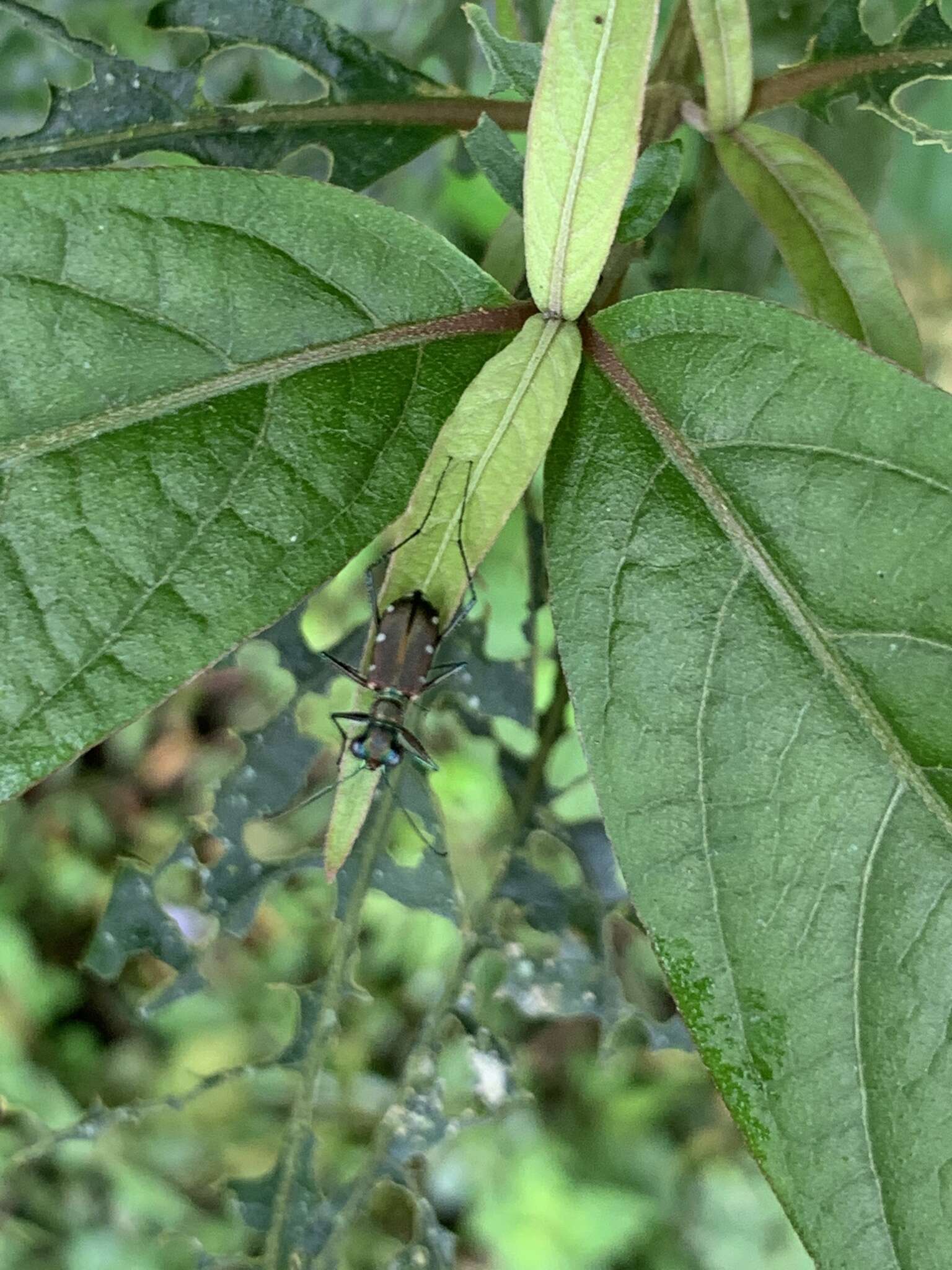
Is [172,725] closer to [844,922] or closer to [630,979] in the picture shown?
[630,979]

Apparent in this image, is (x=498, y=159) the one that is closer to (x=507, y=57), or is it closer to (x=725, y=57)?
(x=507, y=57)

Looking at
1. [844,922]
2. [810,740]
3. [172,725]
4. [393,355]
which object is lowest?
[844,922]

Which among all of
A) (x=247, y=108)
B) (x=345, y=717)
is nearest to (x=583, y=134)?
(x=247, y=108)

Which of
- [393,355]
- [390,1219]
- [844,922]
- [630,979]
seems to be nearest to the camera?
[844,922]

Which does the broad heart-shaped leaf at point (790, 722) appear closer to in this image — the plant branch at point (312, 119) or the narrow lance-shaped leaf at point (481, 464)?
the narrow lance-shaped leaf at point (481, 464)

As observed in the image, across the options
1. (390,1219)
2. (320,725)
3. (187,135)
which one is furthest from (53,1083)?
(187,135)

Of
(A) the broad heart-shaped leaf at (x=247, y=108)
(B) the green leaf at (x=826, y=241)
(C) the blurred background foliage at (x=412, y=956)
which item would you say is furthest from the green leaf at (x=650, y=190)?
(A) the broad heart-shaped leaf at (x=247, y=108)
